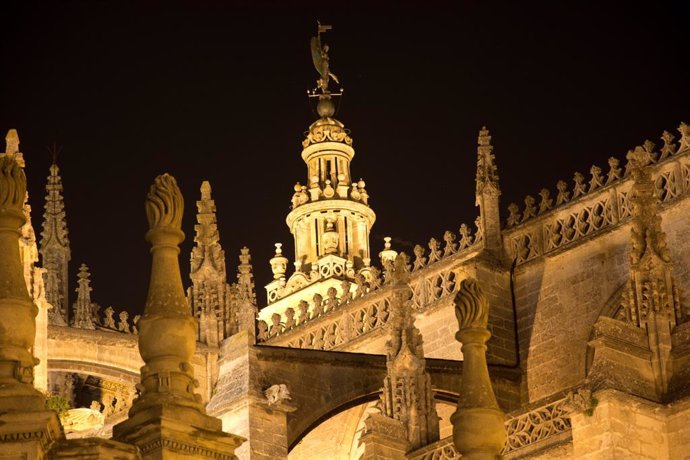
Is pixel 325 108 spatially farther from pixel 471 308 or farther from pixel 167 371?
pixel 167 371

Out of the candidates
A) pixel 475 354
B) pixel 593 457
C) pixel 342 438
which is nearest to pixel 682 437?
pixel 593 457

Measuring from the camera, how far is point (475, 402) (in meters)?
23.3

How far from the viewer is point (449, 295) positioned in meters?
46.2

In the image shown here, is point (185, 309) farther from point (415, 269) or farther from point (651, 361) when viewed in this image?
point (415, 269)

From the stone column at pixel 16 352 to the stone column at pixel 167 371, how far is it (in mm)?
804

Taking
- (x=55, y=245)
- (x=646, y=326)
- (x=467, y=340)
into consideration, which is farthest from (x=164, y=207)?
(x=55, y=245)

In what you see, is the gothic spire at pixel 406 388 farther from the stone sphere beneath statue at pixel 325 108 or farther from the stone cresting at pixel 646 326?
the stone sphere beneath statue at pixel 325 108

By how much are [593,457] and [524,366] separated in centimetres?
1217

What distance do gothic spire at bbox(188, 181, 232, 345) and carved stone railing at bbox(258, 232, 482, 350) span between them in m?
3.12

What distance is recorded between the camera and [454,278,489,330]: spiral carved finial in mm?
23938

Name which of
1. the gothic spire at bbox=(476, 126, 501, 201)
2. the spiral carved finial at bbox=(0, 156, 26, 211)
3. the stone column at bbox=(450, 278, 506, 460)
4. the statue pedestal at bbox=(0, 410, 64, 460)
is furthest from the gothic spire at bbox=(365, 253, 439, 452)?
the statue pedestal at bbox=(0, 410, 64, 460)

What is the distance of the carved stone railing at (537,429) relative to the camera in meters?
33.8

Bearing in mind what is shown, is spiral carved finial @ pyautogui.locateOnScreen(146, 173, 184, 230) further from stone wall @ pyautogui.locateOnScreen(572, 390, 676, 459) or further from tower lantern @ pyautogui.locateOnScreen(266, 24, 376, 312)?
tower lantern @ pyautogui.locateOnScreen(266, 24, 376, 312)

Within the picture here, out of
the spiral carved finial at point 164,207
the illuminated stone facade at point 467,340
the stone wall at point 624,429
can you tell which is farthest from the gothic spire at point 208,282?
the spiral carved finial at point 164,207
